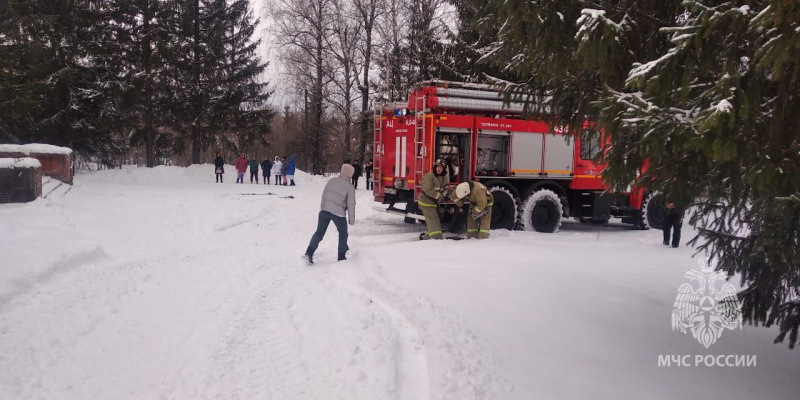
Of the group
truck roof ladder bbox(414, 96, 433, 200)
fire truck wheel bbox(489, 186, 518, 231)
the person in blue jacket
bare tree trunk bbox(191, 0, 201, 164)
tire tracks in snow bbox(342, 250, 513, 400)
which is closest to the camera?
tire tracks in snow bbox(342, 250, 513, 400)

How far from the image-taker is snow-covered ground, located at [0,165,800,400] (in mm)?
4195

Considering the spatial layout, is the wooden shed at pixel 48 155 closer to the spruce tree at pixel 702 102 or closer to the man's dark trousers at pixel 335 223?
the man's dark trousers at pixel 335 223

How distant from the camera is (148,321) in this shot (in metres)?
5.61

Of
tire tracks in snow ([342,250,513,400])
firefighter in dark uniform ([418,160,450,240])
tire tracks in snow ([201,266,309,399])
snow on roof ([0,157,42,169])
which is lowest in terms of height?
tire tracks in snow ([201,266,309,399])

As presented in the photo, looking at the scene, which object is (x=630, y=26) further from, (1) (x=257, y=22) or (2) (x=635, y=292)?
(1) (x=257, y=22)

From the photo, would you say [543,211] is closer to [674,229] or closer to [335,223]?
[674,229]

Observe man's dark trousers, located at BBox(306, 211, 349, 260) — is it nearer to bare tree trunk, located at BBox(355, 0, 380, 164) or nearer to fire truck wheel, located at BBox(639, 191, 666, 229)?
fire truck wheel, located at BBox(639, 191, 666, 229)

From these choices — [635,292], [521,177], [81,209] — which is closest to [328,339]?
[635,292]

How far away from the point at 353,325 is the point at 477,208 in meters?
5.69

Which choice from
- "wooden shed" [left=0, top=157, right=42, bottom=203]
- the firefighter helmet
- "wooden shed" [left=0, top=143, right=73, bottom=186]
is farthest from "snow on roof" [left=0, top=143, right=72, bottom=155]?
the firefighter helmet

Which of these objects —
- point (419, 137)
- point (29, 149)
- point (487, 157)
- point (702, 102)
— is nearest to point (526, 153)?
point (487, 157)

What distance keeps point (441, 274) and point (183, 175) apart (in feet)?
77.2

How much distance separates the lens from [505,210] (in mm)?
12516

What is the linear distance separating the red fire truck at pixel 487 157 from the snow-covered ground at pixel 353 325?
2.75 m
